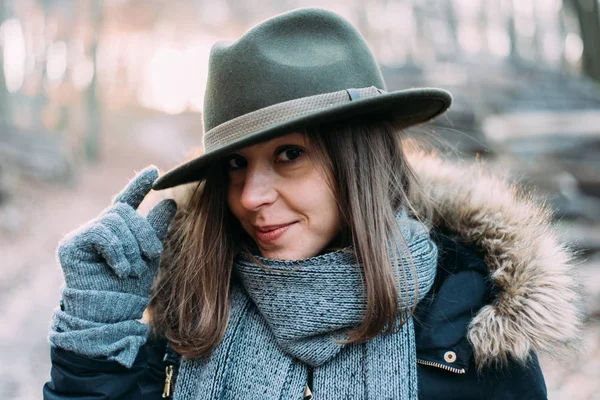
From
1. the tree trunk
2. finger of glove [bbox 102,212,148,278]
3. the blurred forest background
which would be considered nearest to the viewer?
finger of glove [bbox 102,212,148,278]

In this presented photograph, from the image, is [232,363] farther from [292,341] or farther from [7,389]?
[7,389]

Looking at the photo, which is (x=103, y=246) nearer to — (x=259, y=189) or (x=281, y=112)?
(x=259, y=189)

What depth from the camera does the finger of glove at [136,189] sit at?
1.78 meters

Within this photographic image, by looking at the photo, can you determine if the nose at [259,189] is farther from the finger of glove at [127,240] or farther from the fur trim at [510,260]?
the fur trim at [510,260]

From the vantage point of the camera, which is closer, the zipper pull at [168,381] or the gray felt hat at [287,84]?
the gray felt hat at [287,84]

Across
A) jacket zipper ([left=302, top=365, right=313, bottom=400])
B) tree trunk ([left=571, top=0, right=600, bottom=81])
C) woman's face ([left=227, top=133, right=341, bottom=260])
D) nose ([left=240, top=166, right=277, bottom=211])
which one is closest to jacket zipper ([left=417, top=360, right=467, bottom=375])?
jacket zipper ([left=302, top=365, right=313, bottom=400])

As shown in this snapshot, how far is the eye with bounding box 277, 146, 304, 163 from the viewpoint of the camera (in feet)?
5.45

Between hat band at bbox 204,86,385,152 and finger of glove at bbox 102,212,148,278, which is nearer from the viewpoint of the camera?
hat band at bbox 204,86,385,152

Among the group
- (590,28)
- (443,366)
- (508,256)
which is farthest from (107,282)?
(590,28)

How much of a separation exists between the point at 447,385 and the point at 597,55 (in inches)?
379

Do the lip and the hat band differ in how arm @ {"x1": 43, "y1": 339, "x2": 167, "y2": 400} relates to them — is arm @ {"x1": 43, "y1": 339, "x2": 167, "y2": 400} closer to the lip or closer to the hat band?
the lip

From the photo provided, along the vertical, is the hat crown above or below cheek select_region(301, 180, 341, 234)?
above

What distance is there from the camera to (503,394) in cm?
159

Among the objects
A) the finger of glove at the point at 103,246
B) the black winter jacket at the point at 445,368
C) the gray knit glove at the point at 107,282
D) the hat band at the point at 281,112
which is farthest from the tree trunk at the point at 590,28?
the finger of glove at the point at 103,246
